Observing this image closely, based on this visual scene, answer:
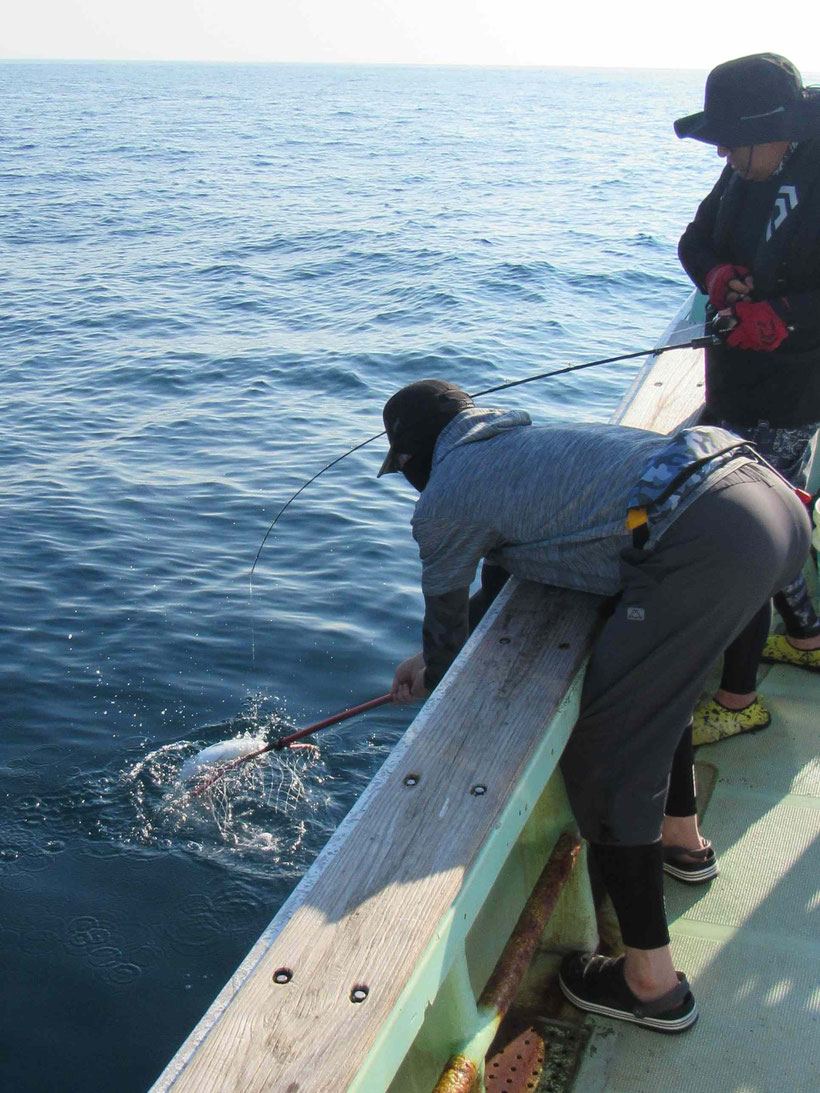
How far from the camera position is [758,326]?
3391 mm

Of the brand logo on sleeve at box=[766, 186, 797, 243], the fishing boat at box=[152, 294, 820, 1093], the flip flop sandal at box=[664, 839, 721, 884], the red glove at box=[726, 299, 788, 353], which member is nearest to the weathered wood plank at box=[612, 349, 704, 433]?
the red glove at box=[726, 299, 788, 353]

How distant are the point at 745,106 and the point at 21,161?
36326 millimetres

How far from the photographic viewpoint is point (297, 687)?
652cm

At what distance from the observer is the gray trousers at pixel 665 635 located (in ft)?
7.63

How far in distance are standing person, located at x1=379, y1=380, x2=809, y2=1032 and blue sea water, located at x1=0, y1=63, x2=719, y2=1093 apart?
2312mm

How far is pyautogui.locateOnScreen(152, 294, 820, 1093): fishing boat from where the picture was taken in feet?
6.00

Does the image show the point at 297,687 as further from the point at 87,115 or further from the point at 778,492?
the point at 87,115

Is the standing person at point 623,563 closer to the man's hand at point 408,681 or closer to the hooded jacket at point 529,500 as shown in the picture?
the hooded jacket at point 529,500

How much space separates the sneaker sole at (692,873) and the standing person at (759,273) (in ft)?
2.28

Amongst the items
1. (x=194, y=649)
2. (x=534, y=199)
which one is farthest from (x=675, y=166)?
(x=194, y=649)

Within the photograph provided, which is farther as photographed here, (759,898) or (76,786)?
(76,786)

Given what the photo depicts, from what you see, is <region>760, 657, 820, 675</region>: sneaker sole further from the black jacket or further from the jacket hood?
the jacket hood

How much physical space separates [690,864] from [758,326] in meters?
1.64

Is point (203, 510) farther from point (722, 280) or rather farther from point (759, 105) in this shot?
point (759, 105)
